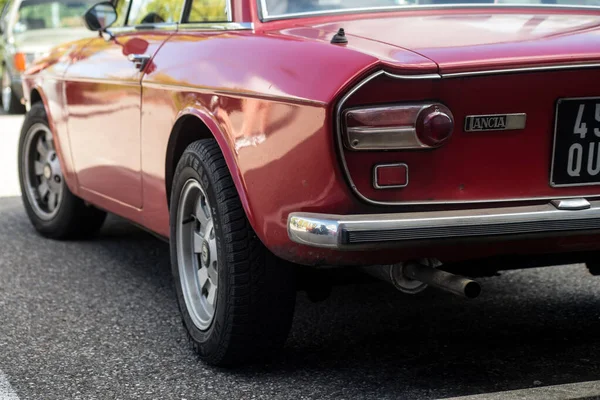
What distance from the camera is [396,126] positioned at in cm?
317

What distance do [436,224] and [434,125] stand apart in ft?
0.95

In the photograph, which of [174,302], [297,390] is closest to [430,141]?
[297,390]

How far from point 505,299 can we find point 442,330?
0.59m

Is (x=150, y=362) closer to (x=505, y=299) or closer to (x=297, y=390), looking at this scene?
(x=297, y=390)

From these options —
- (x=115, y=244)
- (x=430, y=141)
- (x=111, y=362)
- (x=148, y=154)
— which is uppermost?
(x=430, y=141)

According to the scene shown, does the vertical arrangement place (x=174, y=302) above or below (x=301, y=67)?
below

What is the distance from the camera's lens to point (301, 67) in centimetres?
333

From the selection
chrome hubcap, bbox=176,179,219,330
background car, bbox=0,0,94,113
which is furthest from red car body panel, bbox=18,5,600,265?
background car, bbox=0,0,94,113

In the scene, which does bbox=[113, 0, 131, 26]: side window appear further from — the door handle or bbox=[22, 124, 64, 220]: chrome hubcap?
bbox=[22, 124, 64, 220]: chrome hubcap

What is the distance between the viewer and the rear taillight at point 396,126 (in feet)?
10.3

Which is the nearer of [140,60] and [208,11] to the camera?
[208,11]

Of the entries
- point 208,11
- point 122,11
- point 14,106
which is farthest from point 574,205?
point 14,106

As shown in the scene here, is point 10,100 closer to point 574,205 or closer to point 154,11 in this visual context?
point 154,11

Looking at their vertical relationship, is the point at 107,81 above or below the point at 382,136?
below
